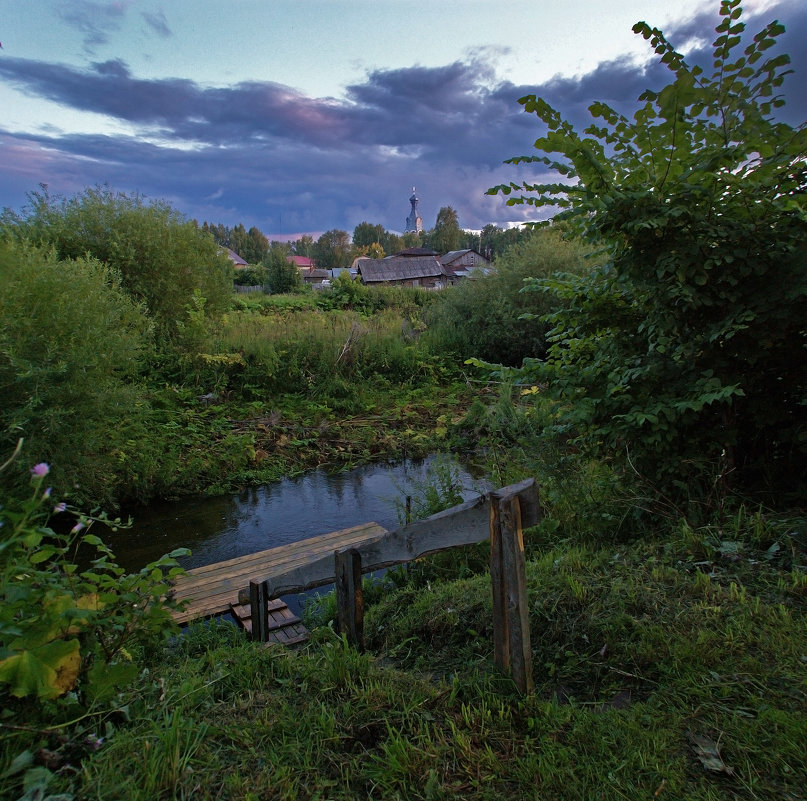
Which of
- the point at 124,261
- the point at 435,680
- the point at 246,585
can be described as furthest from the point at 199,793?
the point at 124,261

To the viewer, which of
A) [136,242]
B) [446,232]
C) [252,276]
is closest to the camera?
[136,242]

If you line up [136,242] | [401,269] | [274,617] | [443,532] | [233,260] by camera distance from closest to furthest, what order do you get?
[443,532]
[274,617]
[136,242]
[233,260]
[401,269]

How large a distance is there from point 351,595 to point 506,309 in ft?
49.5

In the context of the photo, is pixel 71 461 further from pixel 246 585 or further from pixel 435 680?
pixel 435 680

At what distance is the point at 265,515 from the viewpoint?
8883 mm

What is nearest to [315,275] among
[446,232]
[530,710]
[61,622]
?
[446,232]

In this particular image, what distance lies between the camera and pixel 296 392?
14.4 m

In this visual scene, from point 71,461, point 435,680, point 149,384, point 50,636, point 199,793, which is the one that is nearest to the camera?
point 199,793

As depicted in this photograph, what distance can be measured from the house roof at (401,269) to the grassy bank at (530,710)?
4963cm

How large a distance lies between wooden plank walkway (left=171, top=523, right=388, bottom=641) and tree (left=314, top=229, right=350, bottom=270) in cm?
9214

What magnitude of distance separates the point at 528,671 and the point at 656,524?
6.72ft

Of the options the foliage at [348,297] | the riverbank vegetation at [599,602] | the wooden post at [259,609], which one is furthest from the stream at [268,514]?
the foliage at [348,297]

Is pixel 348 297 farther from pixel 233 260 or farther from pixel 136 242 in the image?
pixel 136 242

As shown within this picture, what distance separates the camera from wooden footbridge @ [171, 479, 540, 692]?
8.23 feet
